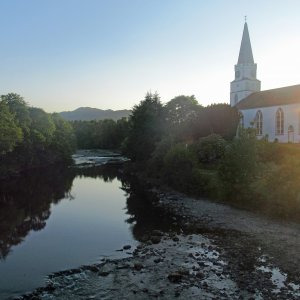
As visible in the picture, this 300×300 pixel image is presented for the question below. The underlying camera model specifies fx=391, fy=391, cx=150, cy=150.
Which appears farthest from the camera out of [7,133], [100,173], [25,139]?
[100,173]

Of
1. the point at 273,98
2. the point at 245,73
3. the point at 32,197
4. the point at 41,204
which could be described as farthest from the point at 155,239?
the point at 245,73

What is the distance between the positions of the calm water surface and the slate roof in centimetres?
3274

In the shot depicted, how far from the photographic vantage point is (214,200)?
39.5 m

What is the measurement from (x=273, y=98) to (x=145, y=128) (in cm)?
2442

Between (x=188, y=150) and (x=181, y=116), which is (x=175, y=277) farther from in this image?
(x=181, y=116)

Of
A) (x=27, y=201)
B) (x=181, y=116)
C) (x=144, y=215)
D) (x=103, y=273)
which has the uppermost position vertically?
(x=181, y=116)

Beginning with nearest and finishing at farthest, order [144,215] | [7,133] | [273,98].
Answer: [144,215] → [7,133] → [273,98]

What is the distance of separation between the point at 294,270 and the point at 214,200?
2000 cm

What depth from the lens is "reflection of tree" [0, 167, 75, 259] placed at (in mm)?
28234

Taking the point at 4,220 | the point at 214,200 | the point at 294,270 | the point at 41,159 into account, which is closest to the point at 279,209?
the point at 214,200

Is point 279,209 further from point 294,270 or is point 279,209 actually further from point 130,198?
point 130,198

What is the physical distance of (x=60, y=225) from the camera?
30641 millimetres

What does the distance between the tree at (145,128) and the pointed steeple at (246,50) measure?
25.2 metres

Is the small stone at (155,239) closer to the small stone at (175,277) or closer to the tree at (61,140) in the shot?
the small stone at (175,277)
